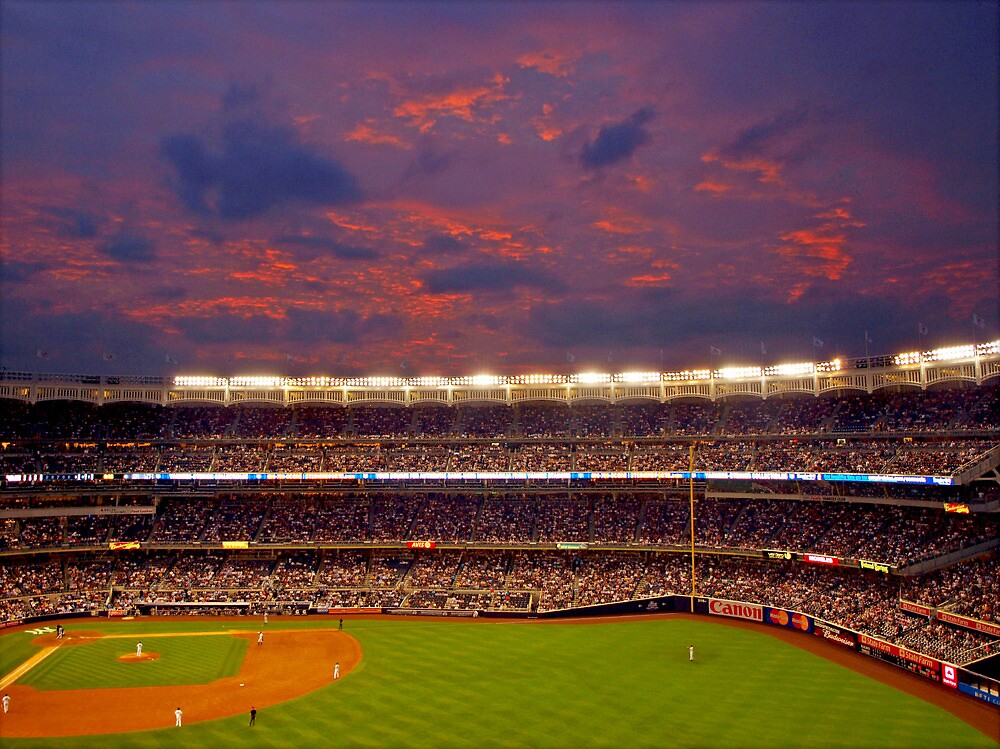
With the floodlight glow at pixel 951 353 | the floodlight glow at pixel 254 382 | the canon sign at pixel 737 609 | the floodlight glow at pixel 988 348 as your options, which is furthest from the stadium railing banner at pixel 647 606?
the floodlight glow at pixel 254 382

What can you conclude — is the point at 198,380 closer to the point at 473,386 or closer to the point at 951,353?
the point at 473,386

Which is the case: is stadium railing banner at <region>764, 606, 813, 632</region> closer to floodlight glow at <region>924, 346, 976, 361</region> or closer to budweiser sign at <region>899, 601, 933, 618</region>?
budweiser sign at <region>899, 601, 933, 618</region>

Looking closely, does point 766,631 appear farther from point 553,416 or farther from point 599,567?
point 553,416

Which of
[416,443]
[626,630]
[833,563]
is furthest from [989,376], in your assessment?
[416,443]

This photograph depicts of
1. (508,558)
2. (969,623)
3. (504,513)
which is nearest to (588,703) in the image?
(969,623)

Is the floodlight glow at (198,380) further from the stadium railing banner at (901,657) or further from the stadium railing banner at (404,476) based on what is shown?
the stadium railing banner at (901,657)
